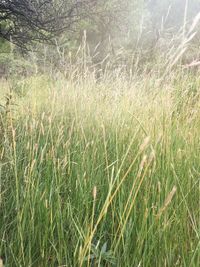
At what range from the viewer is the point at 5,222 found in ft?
3.98

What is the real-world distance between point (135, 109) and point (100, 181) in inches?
31.6

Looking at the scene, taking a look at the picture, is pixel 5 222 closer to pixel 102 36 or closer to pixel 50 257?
pixel 50 257

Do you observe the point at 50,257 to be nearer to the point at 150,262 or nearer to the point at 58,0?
the point at 150,262

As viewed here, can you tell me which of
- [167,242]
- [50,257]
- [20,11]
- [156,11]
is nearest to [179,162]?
[167,242]

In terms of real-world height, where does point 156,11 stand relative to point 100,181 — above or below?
above

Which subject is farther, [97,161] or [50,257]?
[97,161]

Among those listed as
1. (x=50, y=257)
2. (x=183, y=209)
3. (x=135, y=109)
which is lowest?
(x=50, y=257)

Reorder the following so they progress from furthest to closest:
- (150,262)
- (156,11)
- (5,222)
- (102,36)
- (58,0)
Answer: (156,11)
(102,36)
(58,0)
(5,222)
(150,262)

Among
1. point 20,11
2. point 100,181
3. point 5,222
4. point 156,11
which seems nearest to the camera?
point 5,222

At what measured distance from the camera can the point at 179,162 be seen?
1.40 m

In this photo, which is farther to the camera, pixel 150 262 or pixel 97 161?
pixel 97 161

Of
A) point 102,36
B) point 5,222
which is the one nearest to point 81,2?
point 5,222

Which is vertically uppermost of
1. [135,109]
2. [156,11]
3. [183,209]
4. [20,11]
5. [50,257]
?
[156,11]

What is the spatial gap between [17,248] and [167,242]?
45 centimetres
